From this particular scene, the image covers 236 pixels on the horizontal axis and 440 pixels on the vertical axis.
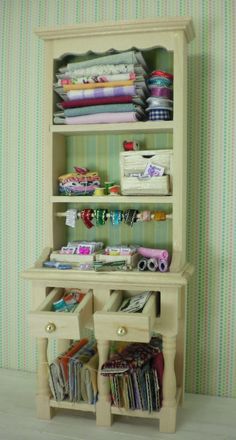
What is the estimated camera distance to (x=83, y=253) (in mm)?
1795

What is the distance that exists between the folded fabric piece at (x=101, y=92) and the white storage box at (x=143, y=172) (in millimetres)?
226

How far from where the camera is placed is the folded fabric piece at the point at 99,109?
1.72 metres

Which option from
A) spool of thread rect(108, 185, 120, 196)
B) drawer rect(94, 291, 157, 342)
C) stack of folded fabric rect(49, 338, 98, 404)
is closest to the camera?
drawer rect(94, 291, 157, 342)

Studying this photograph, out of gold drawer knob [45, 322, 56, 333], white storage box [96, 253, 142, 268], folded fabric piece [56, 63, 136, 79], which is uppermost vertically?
folded fabric piece [56, 63, 136, 79]

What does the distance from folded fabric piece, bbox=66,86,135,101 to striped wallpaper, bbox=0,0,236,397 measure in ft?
0.94

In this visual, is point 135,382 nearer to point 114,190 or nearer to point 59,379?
point 59,379

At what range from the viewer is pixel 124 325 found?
4.81 feet

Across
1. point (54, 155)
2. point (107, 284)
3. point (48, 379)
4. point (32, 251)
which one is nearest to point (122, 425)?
point (48, 379)

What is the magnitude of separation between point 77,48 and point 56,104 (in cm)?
23

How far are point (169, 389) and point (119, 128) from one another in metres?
0.98

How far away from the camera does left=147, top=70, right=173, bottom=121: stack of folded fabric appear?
174cm

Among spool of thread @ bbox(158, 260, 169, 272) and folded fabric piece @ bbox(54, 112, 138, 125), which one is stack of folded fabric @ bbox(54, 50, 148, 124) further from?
spool of thread @ bbox(158, 260, 169, 272)

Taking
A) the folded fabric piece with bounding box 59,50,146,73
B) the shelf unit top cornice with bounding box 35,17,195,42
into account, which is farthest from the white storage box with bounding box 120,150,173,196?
the shelf unit top cornice with bounding box 35,17,195,42

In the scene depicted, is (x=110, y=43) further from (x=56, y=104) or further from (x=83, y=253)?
(x=83, y=253)
